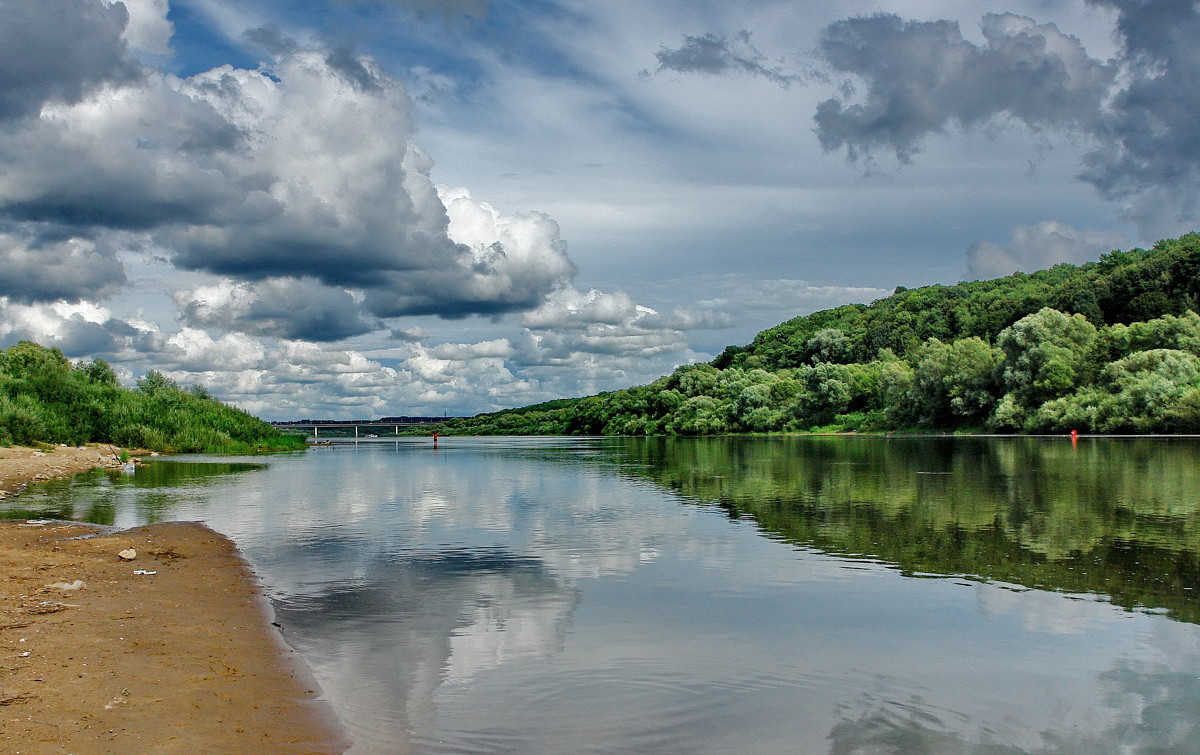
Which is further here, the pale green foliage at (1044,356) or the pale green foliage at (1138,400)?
the pale green foliage at (1044,356)

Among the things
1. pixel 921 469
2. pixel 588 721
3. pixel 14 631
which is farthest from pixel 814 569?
pixel 921 469

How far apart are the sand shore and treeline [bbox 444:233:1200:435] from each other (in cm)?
8978

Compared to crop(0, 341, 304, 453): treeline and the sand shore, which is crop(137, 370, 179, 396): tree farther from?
the sand shore

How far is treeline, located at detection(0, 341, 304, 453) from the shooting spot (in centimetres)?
5409

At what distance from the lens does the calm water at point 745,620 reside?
8.33m

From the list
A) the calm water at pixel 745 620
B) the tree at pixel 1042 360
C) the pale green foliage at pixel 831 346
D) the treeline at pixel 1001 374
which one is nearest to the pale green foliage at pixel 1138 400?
the treeline at pixel 1001 374

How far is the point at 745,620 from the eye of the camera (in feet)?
41.1

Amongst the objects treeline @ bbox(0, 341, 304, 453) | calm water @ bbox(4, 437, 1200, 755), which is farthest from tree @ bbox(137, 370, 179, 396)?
calm water @ bbox(4, 437, 1200, 755)

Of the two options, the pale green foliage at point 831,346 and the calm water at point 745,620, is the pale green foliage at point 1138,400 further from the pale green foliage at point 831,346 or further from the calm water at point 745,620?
the pale green foliage at point 831,346

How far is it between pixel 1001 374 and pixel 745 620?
10555 cm

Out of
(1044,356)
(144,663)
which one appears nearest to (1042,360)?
(1044,356)

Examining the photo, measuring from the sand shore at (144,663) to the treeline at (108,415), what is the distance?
43690mm

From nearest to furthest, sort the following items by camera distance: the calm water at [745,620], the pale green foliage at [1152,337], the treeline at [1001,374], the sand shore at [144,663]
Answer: the sand shore at [144,663], the calm water at [745,620], the treeline at [1001,374], the pale green foliage at [1152,337]

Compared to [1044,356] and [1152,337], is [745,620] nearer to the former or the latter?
[1044,356]
